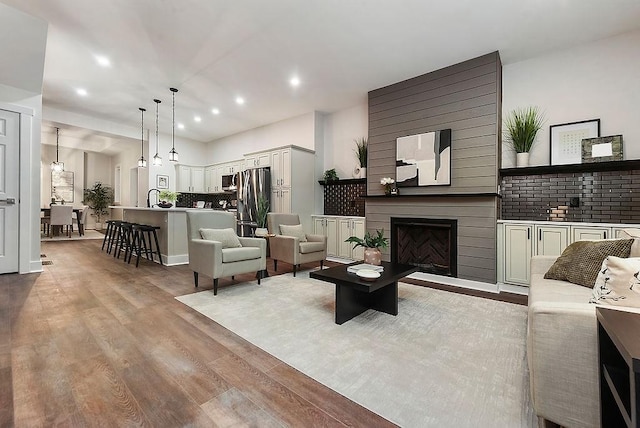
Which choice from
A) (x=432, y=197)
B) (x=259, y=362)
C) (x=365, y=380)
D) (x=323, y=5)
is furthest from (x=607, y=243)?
(x=323, y=5)

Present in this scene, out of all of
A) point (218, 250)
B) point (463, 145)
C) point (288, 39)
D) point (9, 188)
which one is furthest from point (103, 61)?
point (463, 145)

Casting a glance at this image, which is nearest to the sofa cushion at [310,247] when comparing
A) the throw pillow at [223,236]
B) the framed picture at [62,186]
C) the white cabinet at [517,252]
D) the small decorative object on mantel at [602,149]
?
the throw pillow at [223,236]

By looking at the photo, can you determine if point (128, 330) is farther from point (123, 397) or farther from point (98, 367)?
point (123, 397)

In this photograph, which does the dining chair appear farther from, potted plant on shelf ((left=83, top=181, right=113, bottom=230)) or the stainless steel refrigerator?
the stainless steel refrigerator

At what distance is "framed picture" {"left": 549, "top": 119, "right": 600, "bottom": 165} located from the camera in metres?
3.42

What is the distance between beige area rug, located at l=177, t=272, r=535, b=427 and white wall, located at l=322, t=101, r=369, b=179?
318cm

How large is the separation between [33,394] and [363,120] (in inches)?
214

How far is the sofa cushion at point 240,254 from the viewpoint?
3.31 metres

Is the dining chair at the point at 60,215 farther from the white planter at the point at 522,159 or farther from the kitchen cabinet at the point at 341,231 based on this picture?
the white planter at the point at 522,159

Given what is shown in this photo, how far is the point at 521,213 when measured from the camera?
387cm

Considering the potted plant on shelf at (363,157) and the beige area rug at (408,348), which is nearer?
the beige area rug at (408,348)

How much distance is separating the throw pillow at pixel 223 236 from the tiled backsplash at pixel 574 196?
371 cm

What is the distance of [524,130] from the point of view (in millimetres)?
3689

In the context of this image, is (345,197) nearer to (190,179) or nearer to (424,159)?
(424,159)
